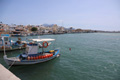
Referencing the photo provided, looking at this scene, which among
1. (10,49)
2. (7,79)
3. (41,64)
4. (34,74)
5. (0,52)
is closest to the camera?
(7,79)

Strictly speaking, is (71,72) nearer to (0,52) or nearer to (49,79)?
(49,79)

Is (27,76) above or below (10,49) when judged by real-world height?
below

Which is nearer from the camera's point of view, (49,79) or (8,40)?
(49,79)

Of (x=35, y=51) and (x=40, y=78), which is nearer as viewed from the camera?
(x=40, y=78)

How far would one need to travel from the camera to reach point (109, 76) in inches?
388

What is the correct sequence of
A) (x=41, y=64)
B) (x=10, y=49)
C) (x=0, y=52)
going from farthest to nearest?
(x=10, y=49), (x=0, y=52), (x=41, y=64)

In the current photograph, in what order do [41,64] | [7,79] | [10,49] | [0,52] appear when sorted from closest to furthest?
[7,79] < [41,64] < [0,52] < [10,49]

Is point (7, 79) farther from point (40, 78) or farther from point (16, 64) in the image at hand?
point (16, 64)

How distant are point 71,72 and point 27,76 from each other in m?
5.66

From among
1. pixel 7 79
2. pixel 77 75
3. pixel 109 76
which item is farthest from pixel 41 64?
pixel 109 76

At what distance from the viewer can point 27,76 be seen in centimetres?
935

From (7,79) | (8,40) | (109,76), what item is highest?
(8,40)

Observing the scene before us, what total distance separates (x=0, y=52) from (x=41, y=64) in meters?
11.7

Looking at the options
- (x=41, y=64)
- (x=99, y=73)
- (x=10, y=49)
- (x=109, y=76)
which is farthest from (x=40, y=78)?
(x=10, y=49)
